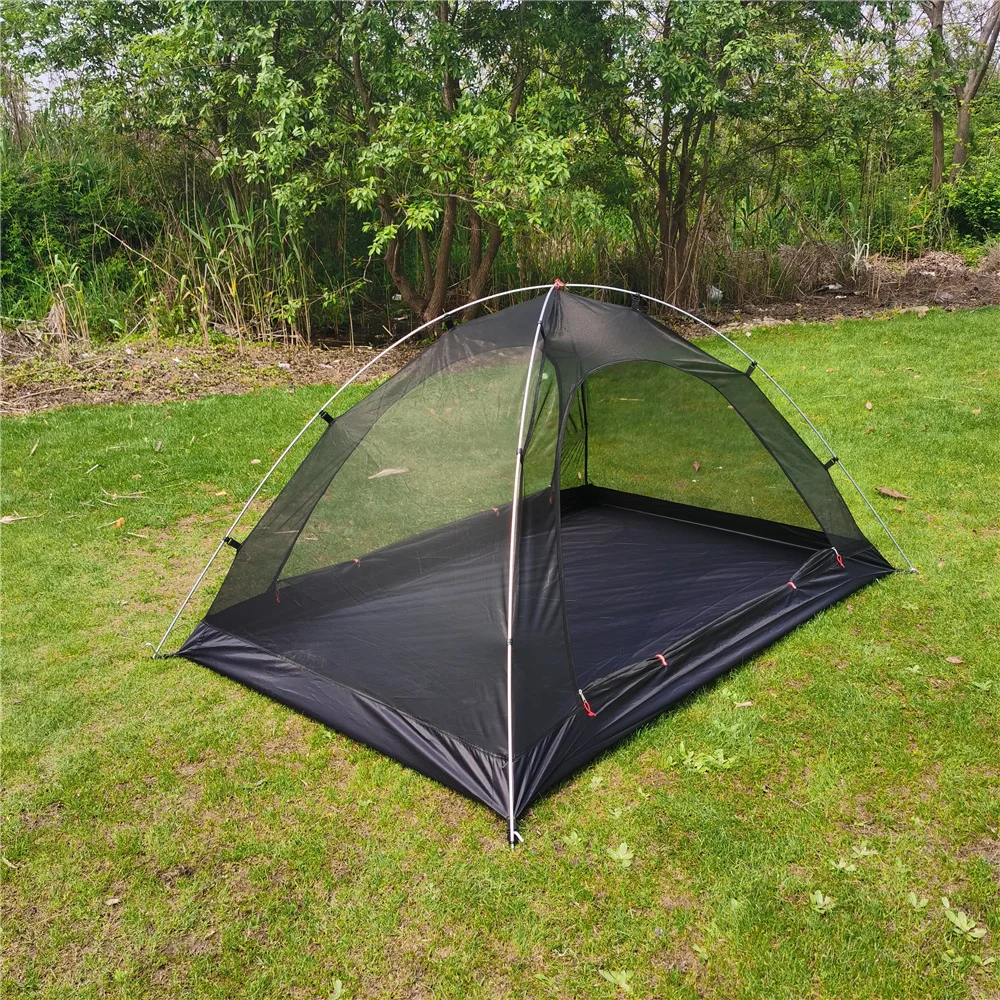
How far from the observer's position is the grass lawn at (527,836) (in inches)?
84.7

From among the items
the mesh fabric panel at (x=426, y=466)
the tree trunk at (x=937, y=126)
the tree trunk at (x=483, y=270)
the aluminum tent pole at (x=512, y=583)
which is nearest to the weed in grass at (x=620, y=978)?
the aluminum tent pole at (x=512, y=583)

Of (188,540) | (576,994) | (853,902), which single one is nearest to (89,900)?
(576,994)

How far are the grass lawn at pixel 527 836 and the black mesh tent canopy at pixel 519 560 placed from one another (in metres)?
0.13

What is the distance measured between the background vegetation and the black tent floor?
10.4 feet

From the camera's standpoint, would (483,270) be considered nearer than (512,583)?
Answer: No

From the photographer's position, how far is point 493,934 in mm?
2242

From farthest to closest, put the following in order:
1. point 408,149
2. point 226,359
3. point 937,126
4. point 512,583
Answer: point 937,126
point 226,359
point 408,149
point 512,583

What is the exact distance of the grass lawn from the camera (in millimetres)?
2152

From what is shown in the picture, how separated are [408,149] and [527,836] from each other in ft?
19.3

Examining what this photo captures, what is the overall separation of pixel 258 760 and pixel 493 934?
3.48 feet

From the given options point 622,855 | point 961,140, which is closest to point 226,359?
point 622,855

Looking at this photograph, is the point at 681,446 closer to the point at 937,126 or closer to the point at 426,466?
the point at 426,466

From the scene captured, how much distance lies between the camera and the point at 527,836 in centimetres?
255

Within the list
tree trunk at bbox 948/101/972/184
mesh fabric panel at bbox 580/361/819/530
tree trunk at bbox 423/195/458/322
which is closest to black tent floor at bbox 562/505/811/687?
mesh fabric panel at bbox 580/361/819/530
